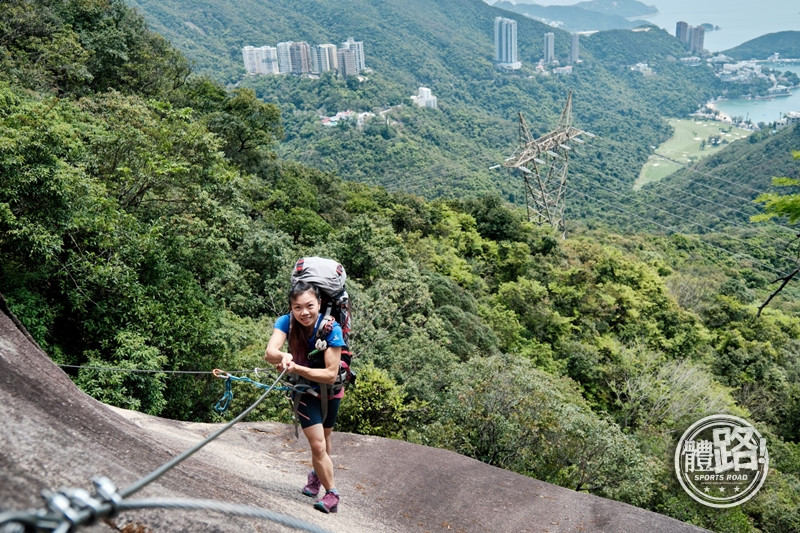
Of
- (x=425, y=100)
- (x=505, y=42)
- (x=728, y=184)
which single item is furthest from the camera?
(x=505, y=42)

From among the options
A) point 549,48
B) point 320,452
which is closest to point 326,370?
point 320,452

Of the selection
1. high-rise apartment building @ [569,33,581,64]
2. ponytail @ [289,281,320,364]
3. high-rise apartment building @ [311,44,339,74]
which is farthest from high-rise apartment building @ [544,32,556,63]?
ponytail @ [289,281,320,364]

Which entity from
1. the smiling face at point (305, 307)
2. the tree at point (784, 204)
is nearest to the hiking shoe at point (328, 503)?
the smiling face at point (305, 307)

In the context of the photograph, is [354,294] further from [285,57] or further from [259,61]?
[259,61]

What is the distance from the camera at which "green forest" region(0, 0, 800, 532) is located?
963 centimetres

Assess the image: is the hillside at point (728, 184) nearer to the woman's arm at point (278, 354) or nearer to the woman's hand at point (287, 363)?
the woman's arm at point (278, 354)

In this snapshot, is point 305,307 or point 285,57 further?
point 285,57

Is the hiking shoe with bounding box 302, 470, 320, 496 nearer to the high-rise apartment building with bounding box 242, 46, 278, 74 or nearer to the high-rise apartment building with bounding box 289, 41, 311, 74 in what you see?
the high-rise apartment building with bounding box 289, 41, 311, 74

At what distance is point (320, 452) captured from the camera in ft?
15.3

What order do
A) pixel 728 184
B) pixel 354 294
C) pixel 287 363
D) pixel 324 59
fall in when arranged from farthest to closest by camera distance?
pixel 324 59 < pixel 728 184 < pixel 354 294 < pixel 287 363

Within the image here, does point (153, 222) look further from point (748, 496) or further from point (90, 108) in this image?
point (748, 496)

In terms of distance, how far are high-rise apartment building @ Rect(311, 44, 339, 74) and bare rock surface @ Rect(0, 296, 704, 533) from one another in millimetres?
138546

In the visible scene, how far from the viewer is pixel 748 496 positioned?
11953 mm

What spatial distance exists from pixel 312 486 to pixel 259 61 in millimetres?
145471
